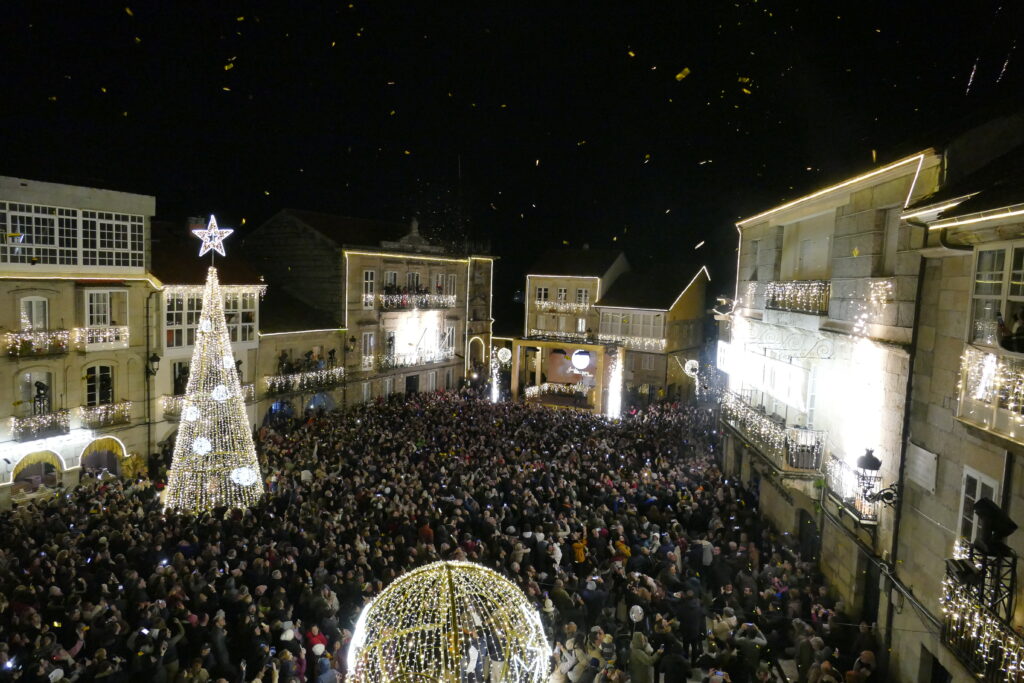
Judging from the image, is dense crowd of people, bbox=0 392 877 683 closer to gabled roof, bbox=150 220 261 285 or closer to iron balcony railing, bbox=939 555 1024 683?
iron balcony railing, bbox=939 555 1024 683

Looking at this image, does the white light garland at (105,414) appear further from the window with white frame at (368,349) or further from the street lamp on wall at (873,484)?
the street lamp on wall at (873,484)

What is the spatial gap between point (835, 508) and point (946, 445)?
445 centimetres

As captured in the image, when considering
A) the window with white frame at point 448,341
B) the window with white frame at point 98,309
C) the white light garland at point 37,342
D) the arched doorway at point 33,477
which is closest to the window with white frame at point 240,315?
the window with white frame at point 98,309

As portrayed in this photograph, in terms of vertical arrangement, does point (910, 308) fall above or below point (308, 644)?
above

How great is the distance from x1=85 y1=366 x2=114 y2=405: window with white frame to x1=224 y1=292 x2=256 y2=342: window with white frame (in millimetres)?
4644

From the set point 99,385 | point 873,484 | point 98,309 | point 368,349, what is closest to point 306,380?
point 368,349

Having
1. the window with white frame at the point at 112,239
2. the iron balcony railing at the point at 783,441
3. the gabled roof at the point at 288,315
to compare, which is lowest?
the iron balcony railing at the point at 783,441


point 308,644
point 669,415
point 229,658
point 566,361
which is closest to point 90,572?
point 229,658

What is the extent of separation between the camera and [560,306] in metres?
44.6

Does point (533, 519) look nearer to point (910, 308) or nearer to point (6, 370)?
point (910, 308)

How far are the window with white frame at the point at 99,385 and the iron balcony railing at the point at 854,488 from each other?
881 inches

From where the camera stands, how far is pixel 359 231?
36.0 meters

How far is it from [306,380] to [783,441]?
71.5 ft

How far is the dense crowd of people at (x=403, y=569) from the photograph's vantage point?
9.85m
